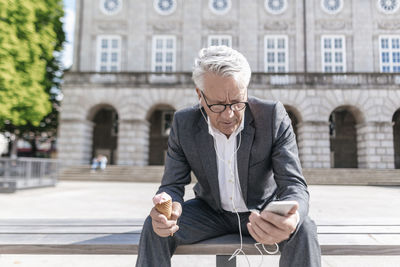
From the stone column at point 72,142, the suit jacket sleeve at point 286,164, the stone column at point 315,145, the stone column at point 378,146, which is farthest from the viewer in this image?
the stone column at point 72,142

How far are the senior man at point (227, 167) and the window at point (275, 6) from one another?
2420 centimetres

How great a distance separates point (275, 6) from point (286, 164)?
81.4 ft

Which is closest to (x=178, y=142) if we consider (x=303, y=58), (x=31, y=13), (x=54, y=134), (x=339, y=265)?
(x=339, y=265)

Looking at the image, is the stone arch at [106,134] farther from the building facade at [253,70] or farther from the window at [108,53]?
the window at [108,53]

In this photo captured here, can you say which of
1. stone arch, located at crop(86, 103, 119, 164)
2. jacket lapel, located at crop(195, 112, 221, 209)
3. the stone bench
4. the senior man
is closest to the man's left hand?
the senior man

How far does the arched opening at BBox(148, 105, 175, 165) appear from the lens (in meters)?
25.7

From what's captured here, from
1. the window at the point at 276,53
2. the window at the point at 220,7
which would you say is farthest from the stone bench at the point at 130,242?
the window at the point at 220,7

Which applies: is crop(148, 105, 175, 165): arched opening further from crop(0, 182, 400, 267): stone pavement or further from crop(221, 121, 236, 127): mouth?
crop(221, 121, 236, 127): mouth

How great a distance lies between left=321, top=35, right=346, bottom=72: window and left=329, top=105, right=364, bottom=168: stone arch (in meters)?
3.54

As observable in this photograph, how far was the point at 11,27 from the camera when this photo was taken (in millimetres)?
15367

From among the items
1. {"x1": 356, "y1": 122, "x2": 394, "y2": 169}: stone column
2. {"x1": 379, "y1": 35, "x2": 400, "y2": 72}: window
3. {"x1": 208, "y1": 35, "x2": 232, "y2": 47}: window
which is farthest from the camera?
{"x1": 208, "y1": 35, "x2": 232, "y2": 47}: window

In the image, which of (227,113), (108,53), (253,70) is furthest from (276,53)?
(227,113)

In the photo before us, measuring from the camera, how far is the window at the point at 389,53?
22438 millimetres

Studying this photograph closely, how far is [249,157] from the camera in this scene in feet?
7.30
